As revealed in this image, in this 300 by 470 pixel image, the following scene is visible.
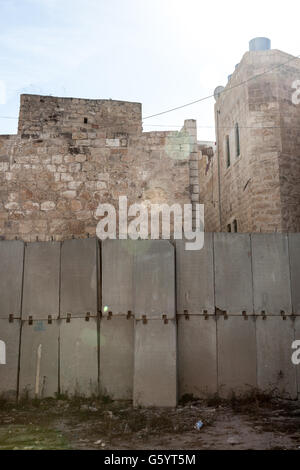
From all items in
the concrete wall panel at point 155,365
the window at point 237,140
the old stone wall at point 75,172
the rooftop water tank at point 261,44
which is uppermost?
the rooftop water tank at point 261,44

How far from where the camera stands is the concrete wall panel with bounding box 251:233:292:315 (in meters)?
6.72

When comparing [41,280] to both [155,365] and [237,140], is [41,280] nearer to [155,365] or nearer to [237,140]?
[155,365]

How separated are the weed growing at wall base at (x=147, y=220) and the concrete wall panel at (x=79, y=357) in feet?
11.8

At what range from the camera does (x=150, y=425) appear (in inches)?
211

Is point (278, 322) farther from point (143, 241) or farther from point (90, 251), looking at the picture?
point (90, 251)

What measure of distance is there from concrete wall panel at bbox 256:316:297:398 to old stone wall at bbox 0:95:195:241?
4.17m

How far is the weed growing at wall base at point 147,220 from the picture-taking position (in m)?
10.0

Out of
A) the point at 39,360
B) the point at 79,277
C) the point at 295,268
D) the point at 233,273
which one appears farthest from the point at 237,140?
the point at 39,360

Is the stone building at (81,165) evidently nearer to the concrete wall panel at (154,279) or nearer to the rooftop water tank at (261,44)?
the concrete wall panel at (154,279)

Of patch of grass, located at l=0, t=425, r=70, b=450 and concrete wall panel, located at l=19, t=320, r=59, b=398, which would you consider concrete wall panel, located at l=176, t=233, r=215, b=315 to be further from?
patch of grass, located at l=0, t=425, r=70, b=450

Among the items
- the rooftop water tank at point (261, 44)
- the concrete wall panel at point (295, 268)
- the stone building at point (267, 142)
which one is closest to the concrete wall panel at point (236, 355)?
the concrete wall panel at point (295, 268)

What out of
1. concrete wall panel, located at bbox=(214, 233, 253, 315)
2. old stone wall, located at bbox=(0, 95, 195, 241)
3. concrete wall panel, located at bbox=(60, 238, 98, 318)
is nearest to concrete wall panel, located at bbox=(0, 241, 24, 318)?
concrete wall panel, located at bbox=(60, 238, 98, 318)
